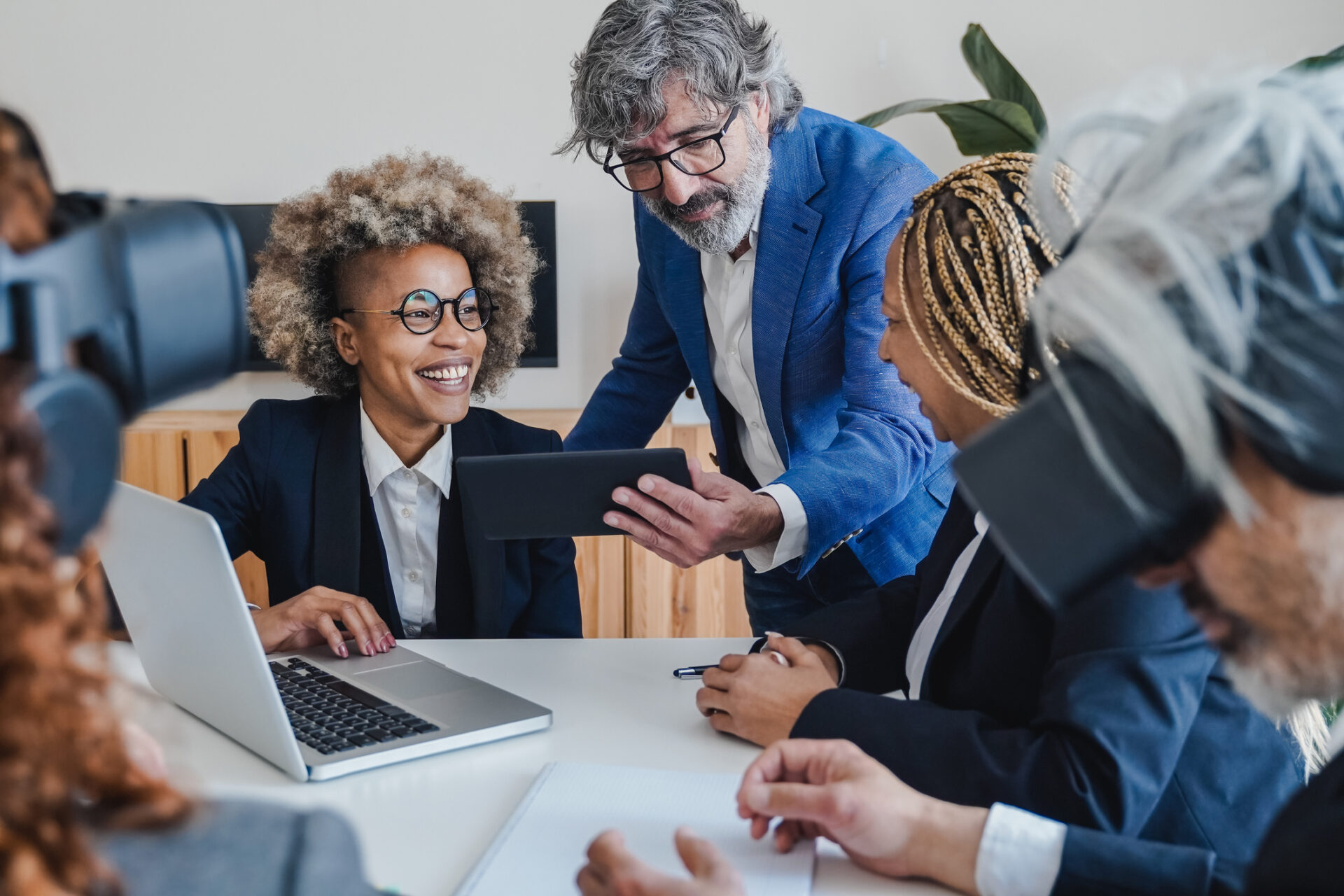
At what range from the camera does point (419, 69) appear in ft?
9.57

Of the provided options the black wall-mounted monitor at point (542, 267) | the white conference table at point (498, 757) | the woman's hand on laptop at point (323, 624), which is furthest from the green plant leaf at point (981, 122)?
the woman's hand on laptop at point (323, 624)

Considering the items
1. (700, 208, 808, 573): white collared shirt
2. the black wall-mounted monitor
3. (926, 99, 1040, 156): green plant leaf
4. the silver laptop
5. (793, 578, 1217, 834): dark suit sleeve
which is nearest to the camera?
(793, 578, 1217, 834): dark suit sleeve

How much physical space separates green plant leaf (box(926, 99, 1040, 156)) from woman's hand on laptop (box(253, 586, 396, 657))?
1765 mm

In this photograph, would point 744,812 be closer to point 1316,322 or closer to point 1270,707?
point 1270,707

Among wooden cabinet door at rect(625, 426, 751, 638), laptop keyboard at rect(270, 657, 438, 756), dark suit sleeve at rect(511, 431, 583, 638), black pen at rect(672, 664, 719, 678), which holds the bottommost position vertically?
wooden cabinet door at rect(625, 426, 751, 638)

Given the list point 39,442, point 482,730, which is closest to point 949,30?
point 482,730

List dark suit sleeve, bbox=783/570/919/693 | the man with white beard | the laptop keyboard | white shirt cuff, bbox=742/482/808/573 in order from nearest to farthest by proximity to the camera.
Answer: the man with white beard
the laptop keyboard
dark suit sleeve, bbox=783/570/919/693
white shirt cuff, bbox=742/482/808/573

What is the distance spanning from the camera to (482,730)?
1224 millimetres

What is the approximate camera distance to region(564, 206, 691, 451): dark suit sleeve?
7.50 ft

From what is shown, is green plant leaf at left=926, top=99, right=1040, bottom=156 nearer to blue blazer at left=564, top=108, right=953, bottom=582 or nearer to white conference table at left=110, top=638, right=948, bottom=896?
blue blazer at left=564, top=108, right=953, bottom=582

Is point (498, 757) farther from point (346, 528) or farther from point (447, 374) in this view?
point (447, 374)

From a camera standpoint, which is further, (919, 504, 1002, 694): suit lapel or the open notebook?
(919, 504, 1002, 694): suit lapel

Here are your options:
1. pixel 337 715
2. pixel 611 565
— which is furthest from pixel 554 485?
pixel 611 565

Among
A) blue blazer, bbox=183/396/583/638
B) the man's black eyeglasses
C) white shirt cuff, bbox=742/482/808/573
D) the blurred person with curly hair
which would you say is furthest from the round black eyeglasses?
white shirt cuff, bbox=742/482/808/573
